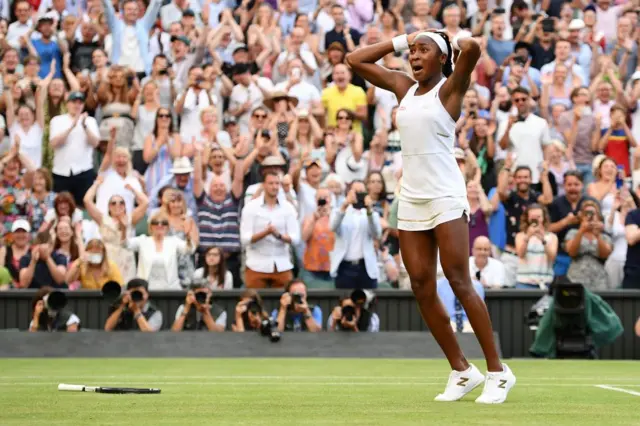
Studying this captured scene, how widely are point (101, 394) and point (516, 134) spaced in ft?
34.3

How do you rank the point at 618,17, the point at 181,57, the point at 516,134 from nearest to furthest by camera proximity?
the point at 516,134 → the point at 181,57 → the point at 618,17

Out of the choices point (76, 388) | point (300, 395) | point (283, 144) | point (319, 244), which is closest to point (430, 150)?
point (300, 395)

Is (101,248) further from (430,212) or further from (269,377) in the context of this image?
(430,212)

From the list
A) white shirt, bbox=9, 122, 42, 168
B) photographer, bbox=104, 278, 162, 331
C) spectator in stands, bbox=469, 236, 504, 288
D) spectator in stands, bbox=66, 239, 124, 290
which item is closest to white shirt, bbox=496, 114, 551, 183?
spectator in stands, bbox=469, 236, 504, 288

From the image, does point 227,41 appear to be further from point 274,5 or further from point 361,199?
point 361,199

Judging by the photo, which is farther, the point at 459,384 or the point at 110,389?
the point at 110,389

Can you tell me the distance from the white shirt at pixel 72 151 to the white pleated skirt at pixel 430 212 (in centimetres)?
1041

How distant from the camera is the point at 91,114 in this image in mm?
19328

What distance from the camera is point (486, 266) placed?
16.2 metres

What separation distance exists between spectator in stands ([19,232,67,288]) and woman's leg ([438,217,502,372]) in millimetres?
8635

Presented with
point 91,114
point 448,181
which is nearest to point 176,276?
point 91,114

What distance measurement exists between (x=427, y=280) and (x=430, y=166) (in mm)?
661

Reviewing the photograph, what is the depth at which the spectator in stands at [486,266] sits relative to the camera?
16.1 meters

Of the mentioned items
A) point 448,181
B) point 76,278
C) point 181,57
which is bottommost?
point 76,278
